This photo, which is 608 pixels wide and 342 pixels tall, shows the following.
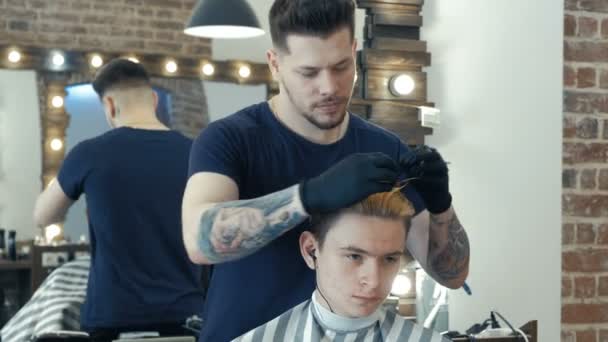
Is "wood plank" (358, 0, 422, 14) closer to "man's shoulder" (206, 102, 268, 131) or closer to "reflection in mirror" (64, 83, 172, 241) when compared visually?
"man's shoulder" (206, 102, 268, 131)

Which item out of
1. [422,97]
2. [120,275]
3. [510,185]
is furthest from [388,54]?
[120,275]

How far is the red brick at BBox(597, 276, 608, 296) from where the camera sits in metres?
2.88

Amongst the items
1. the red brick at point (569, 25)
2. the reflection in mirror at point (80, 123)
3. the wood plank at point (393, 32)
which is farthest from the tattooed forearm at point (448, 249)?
the reflection in mirror at point (80, 123)

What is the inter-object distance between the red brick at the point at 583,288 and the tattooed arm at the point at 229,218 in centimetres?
161

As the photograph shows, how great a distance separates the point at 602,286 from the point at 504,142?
0.57 meters

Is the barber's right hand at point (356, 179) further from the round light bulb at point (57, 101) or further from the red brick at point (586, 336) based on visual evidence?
the round light bulb at point (57, 101)

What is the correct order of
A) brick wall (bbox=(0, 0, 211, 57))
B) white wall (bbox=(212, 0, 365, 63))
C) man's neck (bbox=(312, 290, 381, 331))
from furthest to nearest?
white wall (bbox=(212, 0, 365, 63)) → brick wall (bbox=(0, 0, 211, 57)) → man's neck (bbox=(312, 290, 381, 331))

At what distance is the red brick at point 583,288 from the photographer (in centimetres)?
287

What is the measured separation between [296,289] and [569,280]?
145cm

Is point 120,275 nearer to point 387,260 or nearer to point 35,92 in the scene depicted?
point 387,260

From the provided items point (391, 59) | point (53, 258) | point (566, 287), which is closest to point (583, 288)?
point (566, 287)

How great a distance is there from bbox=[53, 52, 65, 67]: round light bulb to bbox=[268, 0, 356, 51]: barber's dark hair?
431cm

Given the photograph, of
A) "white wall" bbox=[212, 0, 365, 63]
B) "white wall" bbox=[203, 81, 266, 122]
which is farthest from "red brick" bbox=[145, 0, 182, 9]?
"white wall" bbox=[203, 81, 266, 122]

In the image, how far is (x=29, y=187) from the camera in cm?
574
